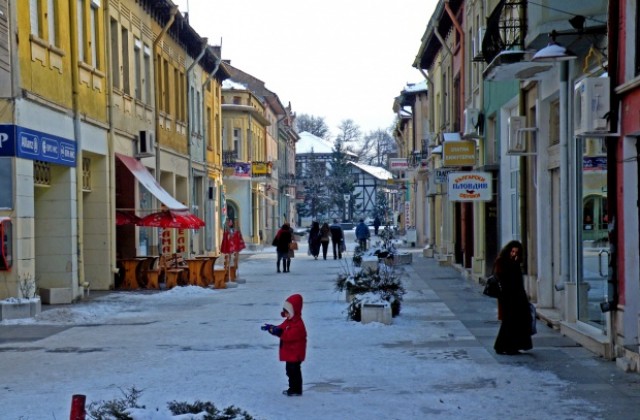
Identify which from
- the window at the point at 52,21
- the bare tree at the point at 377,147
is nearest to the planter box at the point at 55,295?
the window at the point at 52,21

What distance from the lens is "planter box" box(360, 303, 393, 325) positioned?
13.8 meters

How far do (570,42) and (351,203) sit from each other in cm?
8766

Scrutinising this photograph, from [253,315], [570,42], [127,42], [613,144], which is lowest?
[253,315]

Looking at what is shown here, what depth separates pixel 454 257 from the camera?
29.7 m

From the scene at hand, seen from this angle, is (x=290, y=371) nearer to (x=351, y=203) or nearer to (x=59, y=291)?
(x=59, y=291)

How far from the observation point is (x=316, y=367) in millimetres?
10250

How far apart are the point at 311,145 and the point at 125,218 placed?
87.1 m

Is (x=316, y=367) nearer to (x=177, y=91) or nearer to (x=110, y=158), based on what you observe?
(x=110, y=158)

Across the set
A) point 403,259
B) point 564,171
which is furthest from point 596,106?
point 403,259

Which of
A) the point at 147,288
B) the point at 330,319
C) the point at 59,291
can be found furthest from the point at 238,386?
the point at 147,288

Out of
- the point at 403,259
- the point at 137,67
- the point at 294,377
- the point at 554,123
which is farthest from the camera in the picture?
the point at 403,259

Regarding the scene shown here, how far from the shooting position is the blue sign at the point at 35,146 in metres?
15.3

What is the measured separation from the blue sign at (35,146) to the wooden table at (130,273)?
399 cm

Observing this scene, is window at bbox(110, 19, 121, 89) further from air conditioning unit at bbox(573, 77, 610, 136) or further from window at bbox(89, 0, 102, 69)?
air conditioning unit at bbox(573, 77, 610, 136)
